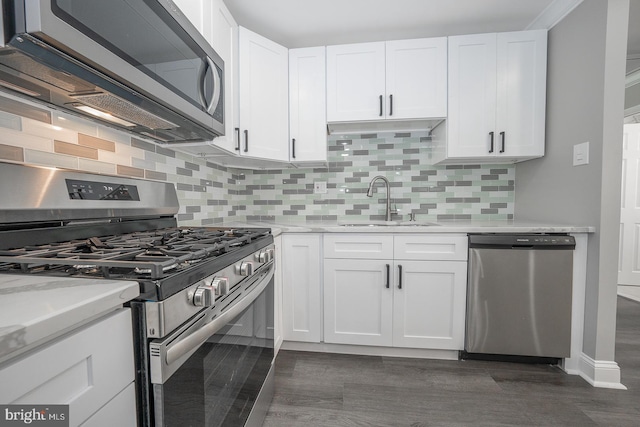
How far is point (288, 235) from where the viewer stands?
1961 millimetres

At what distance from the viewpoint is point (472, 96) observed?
203 cm

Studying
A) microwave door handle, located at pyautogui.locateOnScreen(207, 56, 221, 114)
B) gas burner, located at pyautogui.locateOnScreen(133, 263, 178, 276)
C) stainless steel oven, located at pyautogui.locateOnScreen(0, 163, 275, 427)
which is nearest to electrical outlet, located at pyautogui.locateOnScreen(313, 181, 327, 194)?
stainless steel oven, located at pyautogui.locateOnScreen(0, 163, 275, 427)

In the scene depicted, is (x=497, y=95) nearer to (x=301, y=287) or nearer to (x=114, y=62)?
(x=301, y=287)

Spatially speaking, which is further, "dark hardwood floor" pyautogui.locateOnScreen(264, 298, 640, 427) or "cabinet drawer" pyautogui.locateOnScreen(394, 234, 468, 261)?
"cabinet drawer" pyautogui.locateOnScreen(394, 234, 468, 261)

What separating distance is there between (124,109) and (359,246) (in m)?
1.46

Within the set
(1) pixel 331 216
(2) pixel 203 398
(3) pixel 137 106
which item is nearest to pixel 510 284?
(1) pixel 331 216

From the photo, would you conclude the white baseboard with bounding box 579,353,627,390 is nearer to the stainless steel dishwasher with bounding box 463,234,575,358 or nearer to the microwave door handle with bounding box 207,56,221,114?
the stainless steel dishwasher with bounding box 463,234,575,358

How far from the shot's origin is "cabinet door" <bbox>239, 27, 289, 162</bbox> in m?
1.88

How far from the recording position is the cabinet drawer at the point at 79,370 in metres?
0.38

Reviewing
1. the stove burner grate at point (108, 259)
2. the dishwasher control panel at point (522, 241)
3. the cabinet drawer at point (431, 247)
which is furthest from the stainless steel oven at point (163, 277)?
the dishwasher control panel at point (522, 241)

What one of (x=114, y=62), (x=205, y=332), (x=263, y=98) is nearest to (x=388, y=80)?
(x=263, y=98)

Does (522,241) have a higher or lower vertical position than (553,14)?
lower

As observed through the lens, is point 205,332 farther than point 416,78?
No

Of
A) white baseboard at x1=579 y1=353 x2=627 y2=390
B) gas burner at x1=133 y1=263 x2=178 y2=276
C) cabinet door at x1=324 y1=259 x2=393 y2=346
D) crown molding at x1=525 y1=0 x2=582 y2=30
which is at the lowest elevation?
white baseboard at x1=579 y1=353 x2=627 y2=390
